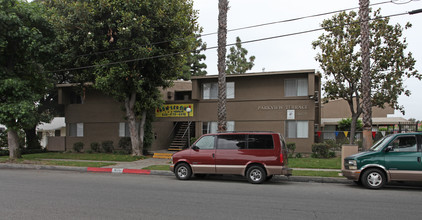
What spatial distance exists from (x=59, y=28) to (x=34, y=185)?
10.2 meters

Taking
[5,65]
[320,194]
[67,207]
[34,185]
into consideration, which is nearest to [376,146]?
[320,194]

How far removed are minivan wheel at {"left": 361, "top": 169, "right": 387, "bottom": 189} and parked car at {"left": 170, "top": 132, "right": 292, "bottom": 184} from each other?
234 centimetres

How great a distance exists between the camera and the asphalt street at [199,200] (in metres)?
6.59

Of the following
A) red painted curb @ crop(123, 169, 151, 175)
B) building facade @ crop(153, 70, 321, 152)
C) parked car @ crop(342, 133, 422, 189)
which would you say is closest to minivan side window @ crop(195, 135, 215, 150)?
red painted curb @ crop(123, 169, 151, 175)

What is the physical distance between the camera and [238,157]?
1123cm

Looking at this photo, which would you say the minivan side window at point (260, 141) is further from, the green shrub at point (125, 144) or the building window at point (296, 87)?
the green shrub at point (125, 144)

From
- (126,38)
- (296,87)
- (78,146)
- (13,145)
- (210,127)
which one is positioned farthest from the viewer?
(78,146)

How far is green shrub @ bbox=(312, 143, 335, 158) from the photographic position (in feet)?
59.9

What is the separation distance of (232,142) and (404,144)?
5418mm

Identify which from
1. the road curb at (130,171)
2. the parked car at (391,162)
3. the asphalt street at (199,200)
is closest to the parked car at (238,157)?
the asphalt street at (199,200)

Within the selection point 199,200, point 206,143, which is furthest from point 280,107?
point 199,200

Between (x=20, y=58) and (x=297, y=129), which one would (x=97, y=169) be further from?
(x=297, y=129)

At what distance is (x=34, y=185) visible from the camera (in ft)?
33.4

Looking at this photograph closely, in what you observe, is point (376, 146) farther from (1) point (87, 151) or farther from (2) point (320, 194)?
(1) point (87, 151)
